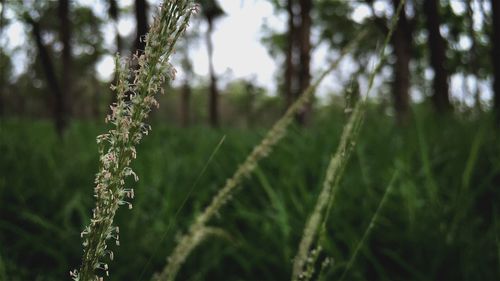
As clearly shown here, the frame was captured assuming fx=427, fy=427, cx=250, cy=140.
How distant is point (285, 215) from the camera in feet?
7.32

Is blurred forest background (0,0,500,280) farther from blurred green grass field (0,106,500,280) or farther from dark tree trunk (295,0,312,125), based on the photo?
dark tree trunk (295,0,312,125)

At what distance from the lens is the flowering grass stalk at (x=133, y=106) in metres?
0.46

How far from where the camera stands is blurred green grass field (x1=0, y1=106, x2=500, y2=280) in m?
2.05

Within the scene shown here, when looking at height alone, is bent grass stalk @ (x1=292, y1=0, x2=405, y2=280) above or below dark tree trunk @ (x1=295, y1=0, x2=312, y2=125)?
below

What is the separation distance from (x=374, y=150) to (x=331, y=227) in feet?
5.51

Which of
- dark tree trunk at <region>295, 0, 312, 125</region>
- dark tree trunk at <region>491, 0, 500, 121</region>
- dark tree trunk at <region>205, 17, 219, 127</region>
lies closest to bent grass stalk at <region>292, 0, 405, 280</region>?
dark tree trunk at <region>491, 0, 500, 121</region>

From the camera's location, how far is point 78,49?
27.6m

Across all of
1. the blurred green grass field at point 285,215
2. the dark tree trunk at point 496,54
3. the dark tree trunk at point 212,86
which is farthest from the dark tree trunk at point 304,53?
the dark tree trunk at point 212,86

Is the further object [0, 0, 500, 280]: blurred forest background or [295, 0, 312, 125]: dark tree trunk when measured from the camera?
[295, 0, 312, 125]: dark tree trunk

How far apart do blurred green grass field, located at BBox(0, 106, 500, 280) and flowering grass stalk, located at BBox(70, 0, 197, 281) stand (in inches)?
38.2

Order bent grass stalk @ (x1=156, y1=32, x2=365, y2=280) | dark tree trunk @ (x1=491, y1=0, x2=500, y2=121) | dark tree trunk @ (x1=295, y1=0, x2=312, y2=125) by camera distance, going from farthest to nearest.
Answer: dark tree trunk @ (x1=295, y1=0, x2=312, y2=125) < dark tree trunk @ (x1=491, y1=0, x2=500, y2=121) < bent grass stalk @ (x1=156, y1=32, x2=365, y2=280)

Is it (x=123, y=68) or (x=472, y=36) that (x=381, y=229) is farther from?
(x=123, y=68)

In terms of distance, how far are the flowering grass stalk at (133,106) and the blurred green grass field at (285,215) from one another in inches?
38.2

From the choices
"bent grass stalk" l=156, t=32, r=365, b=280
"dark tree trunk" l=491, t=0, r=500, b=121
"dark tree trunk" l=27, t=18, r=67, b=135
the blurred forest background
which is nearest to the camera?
"bent grass stalk" l=156, t=32, r=365, b=280
